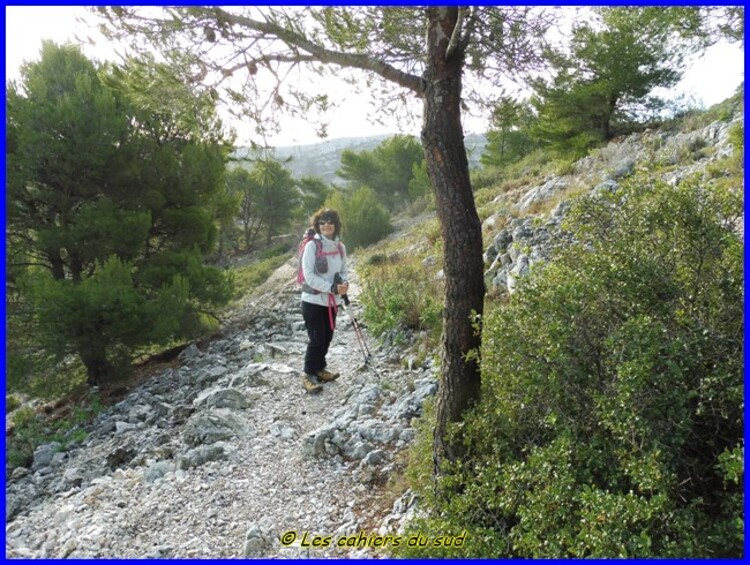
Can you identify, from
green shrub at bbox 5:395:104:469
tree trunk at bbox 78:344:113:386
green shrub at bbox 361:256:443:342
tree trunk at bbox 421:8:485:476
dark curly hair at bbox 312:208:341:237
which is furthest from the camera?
tree trunk at bbox 78:344:113:386

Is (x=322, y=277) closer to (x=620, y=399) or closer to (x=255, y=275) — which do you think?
(x=620, y=399)

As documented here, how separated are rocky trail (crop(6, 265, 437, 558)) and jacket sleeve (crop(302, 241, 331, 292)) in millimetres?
1426

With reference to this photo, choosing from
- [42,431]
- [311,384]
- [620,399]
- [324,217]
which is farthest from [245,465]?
[42,431]

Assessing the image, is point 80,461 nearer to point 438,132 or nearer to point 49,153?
point 49,153

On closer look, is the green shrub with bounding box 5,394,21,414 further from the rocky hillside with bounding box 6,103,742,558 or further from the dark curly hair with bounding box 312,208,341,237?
the dark curly hair with bounding box 312,208,341,237

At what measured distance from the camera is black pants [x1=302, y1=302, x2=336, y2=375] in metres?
6.36

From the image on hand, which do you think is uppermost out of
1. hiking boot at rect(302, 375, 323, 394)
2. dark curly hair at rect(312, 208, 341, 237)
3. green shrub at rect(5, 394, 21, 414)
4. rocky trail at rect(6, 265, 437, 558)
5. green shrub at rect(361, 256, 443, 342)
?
dark curly hair at rect(312, 208, 341, 237)

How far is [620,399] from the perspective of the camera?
8.44ft

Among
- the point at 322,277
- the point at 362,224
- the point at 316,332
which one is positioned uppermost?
the point at 362,224

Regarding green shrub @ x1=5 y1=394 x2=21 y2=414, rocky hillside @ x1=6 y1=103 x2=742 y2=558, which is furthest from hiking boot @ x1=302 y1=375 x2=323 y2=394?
green shrub @ x1=5 y1=394 x2=21 y2=414

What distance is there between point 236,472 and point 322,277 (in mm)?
2501

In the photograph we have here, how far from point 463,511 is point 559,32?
376 cm

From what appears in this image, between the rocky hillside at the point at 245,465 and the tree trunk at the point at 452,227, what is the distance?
0.76 m

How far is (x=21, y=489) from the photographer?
598 cm
